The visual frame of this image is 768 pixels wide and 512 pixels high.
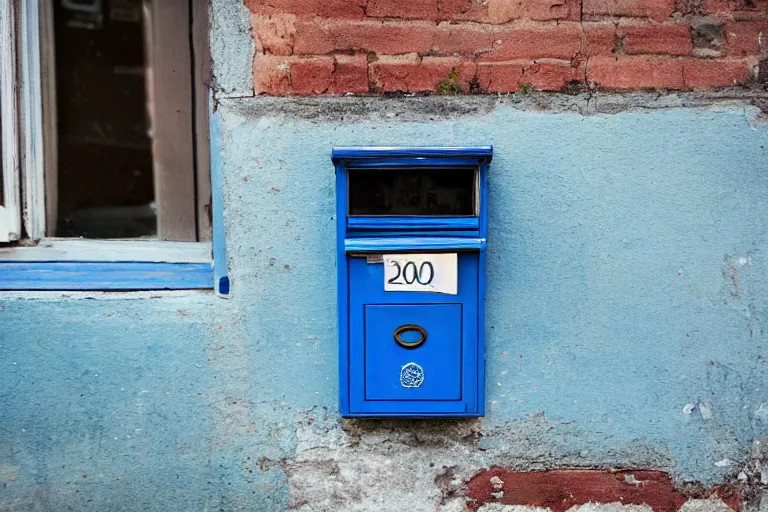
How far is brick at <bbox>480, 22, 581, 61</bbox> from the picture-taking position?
6.32 feet

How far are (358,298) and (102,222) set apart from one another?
106 centimetres

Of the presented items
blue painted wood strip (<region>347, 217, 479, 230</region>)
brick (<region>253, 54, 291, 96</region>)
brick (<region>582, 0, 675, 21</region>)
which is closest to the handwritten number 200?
blue painted wood strip (<region>347, 217, 479, 230</region>)

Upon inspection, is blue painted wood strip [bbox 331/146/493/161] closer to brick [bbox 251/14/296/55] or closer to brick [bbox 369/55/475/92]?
brick [bbox 369/55/475/92]

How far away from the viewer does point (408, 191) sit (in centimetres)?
182

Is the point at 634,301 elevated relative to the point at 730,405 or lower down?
elevated

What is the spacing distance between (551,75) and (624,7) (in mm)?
298

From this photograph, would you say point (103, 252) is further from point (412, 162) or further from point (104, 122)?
point (412, 162)

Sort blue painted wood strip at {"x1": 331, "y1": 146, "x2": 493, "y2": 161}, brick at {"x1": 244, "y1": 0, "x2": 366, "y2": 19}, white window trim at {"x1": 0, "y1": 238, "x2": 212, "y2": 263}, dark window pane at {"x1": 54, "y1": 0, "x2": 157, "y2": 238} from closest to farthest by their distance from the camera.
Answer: blue painted wood strip at {"x1": 331, "y1": 146, "x2": 493, "y2": 161} → brick at {"x1": 244, "y1": 0, "x2": 366, "y2": 19} → white window trim at {"x1": 0, "y1": 238, "x2": 212, "y2": 263} → dark window pane at {"x1": 54, "y1": 0, "x2": 157, "y2": 238}

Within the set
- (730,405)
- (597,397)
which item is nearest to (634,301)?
(597,397)

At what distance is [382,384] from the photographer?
187cm

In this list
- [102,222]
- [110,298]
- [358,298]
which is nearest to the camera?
[358,298]

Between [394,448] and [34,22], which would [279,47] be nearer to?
[34,22]

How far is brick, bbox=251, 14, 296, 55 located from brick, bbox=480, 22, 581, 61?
0.58 meters

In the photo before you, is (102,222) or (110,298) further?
(102,222)
